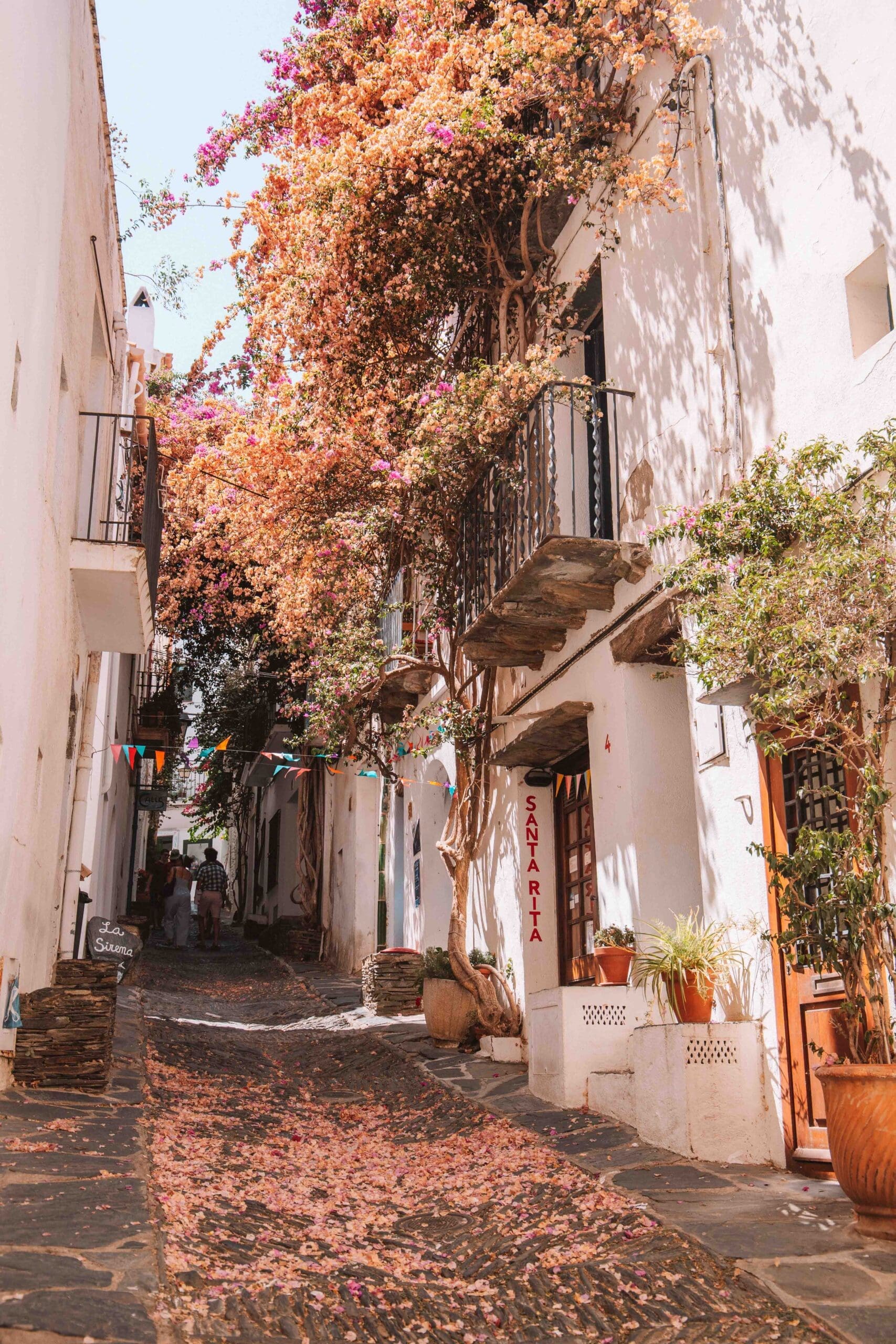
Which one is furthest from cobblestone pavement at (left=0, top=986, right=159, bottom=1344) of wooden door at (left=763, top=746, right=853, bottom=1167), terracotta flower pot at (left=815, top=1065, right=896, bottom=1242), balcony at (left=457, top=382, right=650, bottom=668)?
balcony at (left=457, top=382, right=650, bottom=668)

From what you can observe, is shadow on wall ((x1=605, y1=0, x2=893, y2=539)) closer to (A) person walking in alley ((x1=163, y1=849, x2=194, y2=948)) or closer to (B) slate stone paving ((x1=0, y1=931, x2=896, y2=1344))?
(B) slate stone paving ((x1=0, y1=931, x2=896, y2=1344))

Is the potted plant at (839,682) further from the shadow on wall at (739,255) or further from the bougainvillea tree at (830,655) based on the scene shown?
the shadow on wall at (739,255)

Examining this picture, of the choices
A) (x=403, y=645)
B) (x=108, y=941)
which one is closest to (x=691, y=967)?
(x=108, y=941)

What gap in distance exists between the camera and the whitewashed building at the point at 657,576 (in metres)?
5.86

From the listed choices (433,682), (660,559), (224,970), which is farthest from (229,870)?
(660,559)

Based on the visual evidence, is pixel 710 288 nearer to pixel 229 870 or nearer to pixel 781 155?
pixel 781 155

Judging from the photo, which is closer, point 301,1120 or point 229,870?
point 301,1120

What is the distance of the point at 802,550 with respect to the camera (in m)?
5.41

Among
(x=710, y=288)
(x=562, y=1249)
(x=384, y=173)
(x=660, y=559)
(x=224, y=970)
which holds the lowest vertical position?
(x=562, y=1249)

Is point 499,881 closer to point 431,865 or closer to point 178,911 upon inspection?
point 431,865

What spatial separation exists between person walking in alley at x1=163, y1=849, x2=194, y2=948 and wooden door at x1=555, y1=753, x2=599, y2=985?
1282 cm

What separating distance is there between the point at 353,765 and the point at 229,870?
24462 mm

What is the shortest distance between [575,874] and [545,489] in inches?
127

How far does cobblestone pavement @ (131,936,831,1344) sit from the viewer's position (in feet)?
12.5
